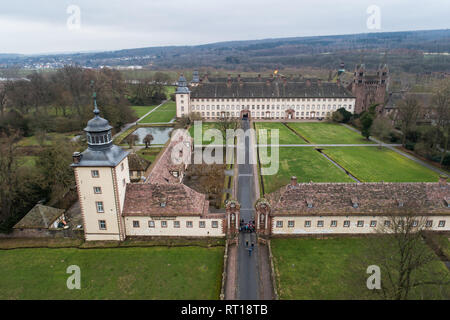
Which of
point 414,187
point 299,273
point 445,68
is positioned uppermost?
point 445,68

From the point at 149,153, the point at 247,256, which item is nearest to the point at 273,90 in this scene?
the point at 149,153

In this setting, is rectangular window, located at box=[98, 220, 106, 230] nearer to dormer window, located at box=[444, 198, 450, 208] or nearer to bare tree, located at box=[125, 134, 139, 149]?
dormer window, located at box=[444, 198, 450, 208]

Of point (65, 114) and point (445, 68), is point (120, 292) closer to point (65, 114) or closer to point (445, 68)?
point (65, 114)

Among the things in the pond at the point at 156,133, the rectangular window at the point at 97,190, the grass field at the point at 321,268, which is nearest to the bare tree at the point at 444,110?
the grass field at the point at 321,268

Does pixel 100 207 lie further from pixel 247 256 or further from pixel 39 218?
pixel 247 256

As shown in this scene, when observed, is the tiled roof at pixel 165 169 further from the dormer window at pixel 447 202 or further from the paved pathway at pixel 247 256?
the dormer window at pixel 447 202

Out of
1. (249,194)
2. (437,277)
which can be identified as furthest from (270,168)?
(437,277)

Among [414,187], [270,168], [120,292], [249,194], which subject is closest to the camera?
[120,292]
